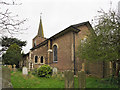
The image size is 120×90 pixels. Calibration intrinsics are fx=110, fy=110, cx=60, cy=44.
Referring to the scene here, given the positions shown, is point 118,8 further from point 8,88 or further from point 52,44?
point 52,44

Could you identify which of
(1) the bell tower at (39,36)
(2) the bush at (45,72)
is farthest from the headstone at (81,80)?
(1) the bell tower at (39,36)

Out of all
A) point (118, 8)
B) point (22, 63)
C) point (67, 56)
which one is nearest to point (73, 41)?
point (67, 56)

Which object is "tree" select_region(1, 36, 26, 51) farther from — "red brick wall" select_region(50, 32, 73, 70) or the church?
"red brick wall" select_region(50, 32, 73, 70)

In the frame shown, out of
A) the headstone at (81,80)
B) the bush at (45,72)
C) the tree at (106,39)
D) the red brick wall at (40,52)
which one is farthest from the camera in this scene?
the red brick wall at (40,52)

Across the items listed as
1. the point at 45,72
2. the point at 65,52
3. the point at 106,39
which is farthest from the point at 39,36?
the point at 106,39

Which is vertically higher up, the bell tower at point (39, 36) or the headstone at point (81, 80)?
the bell tower at point (39, 36)

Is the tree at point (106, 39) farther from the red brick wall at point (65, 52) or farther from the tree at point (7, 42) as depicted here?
the red brick wall at point (65, 52)

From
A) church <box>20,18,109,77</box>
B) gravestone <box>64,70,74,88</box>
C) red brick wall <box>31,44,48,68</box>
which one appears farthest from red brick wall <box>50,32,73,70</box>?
gravestone <box>64,70,74,88</box>

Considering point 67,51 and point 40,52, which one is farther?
point 40,52

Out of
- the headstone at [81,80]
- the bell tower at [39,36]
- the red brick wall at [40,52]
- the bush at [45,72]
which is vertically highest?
the bell tower at [39,36]

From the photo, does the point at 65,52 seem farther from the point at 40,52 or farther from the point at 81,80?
the point at 81,80

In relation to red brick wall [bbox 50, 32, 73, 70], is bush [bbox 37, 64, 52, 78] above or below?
below

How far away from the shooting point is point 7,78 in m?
8.24

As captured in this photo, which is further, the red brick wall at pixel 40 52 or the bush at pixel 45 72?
the red brick wall at pixel 40 52
